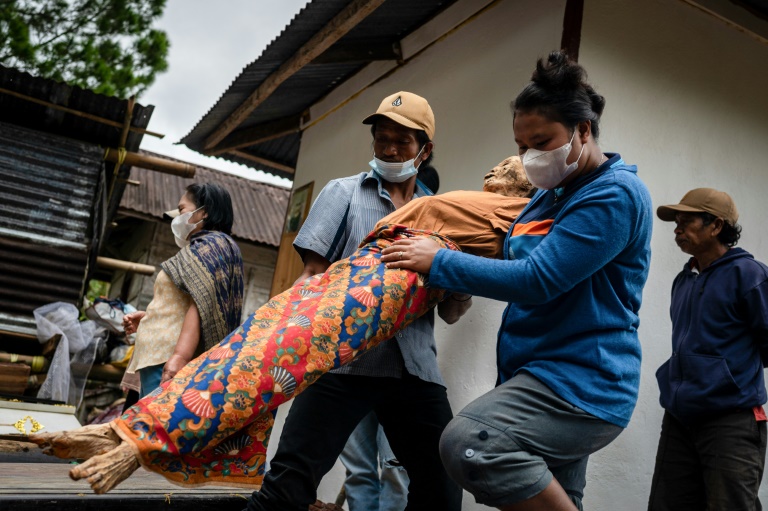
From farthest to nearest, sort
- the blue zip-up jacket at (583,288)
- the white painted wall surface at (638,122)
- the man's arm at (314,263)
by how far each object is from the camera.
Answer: the white painted wall surface at (638,122) → the man's arm at (314,263) → the blue zip-up jacket at (583,288)

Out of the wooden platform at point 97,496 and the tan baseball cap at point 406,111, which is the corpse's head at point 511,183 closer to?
the tan baseball cap at point 406,111

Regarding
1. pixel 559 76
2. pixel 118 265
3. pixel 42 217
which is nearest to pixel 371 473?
pixel 559 76

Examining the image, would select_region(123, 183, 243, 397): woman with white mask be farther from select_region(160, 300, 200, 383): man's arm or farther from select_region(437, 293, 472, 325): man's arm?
select_region(437, 293, 472, 325): man's arm

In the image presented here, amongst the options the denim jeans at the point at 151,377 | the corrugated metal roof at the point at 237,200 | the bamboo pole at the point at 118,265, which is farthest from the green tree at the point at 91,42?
the denim jeans at the point at 151,377

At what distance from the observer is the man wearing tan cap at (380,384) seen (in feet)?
7.82

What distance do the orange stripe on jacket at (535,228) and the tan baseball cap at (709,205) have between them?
1.57 m

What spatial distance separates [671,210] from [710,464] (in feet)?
4.04

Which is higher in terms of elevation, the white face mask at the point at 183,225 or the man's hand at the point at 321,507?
the white face mask at the point at 183,225

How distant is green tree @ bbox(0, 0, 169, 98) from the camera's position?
1547 cm

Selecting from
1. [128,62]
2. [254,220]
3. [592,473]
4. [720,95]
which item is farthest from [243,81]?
[128,62]

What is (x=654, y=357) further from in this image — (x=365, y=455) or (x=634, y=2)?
(x=634, y=2)

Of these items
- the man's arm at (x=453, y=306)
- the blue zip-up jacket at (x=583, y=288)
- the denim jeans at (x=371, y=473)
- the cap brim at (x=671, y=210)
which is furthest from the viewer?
the cap brim at (x=671, y=210)

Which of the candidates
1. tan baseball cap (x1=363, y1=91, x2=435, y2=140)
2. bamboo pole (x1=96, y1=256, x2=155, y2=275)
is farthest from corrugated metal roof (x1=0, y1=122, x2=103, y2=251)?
tan baseball cap (x1=363, y1=91, x2=435, y2=140)

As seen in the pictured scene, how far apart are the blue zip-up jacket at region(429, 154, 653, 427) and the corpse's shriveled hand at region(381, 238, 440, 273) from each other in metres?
0.04
